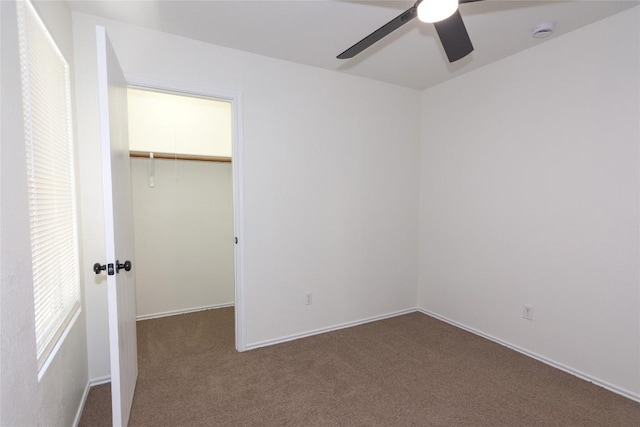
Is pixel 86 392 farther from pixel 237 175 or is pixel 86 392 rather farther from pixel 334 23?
pixel 334 23

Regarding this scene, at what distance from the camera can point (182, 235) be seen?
134 inches

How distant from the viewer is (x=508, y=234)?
2.69 m

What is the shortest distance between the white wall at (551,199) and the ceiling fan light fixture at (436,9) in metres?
1.53

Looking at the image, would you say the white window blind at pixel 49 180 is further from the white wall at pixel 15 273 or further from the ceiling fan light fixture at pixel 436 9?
the ceiling fan light fixture at pixel 436 9

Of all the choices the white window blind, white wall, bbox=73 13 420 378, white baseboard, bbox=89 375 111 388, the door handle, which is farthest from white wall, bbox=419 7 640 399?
the white window blind

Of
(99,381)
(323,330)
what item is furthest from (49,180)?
(323,330)

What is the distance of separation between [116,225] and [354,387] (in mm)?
1797

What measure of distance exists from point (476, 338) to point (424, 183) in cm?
163

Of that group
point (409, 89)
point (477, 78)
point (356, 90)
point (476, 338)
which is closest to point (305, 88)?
point (356, 90)

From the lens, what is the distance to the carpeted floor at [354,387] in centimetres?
185

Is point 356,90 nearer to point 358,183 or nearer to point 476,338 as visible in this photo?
point 358,183

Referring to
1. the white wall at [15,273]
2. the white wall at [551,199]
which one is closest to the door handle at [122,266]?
the white wall at [15,273]

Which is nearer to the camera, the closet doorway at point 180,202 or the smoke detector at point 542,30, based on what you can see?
the smoke detector at point 542,30

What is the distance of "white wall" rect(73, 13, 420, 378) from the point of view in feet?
7.05
